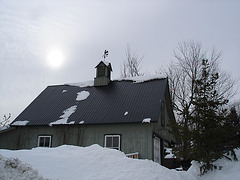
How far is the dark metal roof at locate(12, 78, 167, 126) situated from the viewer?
1329 centimetres

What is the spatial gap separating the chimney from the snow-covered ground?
9809 millimetres

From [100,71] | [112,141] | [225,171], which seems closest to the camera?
[225,171]

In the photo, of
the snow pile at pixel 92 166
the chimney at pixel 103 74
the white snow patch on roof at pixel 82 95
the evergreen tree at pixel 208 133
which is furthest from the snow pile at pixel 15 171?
the chimney at pixel 103 74

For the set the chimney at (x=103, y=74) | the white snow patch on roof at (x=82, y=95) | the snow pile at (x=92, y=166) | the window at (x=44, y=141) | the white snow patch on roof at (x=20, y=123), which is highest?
the chimney at (x=103, y=74)

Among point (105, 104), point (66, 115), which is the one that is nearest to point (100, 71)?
point (105, 104)

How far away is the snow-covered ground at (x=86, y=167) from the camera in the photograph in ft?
17.8

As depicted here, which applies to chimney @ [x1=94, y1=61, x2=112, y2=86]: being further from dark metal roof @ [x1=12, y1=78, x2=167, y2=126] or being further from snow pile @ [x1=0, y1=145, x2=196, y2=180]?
snow pile @ [x1=0, y1=145, x2=196, y2=180]

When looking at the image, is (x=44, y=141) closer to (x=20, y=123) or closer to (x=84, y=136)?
(x=20, y=123)

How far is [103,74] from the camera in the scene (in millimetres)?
18594

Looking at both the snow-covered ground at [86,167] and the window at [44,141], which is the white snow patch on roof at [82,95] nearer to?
the window at [44,141]

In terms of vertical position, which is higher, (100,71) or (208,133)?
(100,71)

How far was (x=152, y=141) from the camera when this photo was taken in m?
12.5

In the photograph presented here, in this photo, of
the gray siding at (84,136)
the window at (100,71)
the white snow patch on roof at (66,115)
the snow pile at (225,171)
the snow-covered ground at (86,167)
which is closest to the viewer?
Result: the snow-covered ground at (86,167)

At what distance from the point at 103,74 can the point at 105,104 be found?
4.11m
